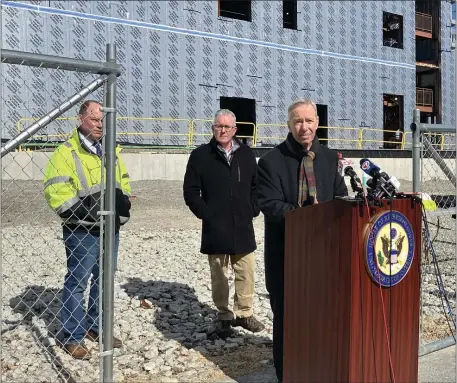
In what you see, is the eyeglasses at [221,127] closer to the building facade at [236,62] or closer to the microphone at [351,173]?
the microphone at [351,173]

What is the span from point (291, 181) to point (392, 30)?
2878 centimetres

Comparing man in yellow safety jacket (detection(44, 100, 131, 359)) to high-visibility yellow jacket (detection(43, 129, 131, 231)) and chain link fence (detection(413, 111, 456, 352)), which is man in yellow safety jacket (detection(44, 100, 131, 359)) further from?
chain link fence (detection(413, 111, 456, 352))

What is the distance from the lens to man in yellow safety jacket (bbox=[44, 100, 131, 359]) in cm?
392

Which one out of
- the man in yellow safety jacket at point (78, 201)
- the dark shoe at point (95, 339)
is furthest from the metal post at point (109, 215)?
the dark shoe at point (95, 339)

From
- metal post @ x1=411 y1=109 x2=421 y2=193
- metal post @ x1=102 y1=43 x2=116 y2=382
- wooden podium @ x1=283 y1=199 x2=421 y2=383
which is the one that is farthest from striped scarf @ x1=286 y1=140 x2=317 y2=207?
metal post @ x1=411 y1=109 x2=421 y2=193

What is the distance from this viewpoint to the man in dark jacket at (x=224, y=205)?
4.62m

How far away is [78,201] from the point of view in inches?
155

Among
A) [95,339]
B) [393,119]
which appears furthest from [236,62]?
[95,339]

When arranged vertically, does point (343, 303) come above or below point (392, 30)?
below

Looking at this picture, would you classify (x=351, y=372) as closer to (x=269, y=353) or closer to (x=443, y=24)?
(x=269, y=353)

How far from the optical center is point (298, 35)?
77.6 feet

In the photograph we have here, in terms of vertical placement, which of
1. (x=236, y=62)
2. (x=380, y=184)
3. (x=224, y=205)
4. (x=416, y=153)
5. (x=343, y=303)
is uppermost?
(x=236, y=62)

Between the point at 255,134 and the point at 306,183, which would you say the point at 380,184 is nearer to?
the point at 306,183

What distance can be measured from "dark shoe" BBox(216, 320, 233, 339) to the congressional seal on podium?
2287 mm
